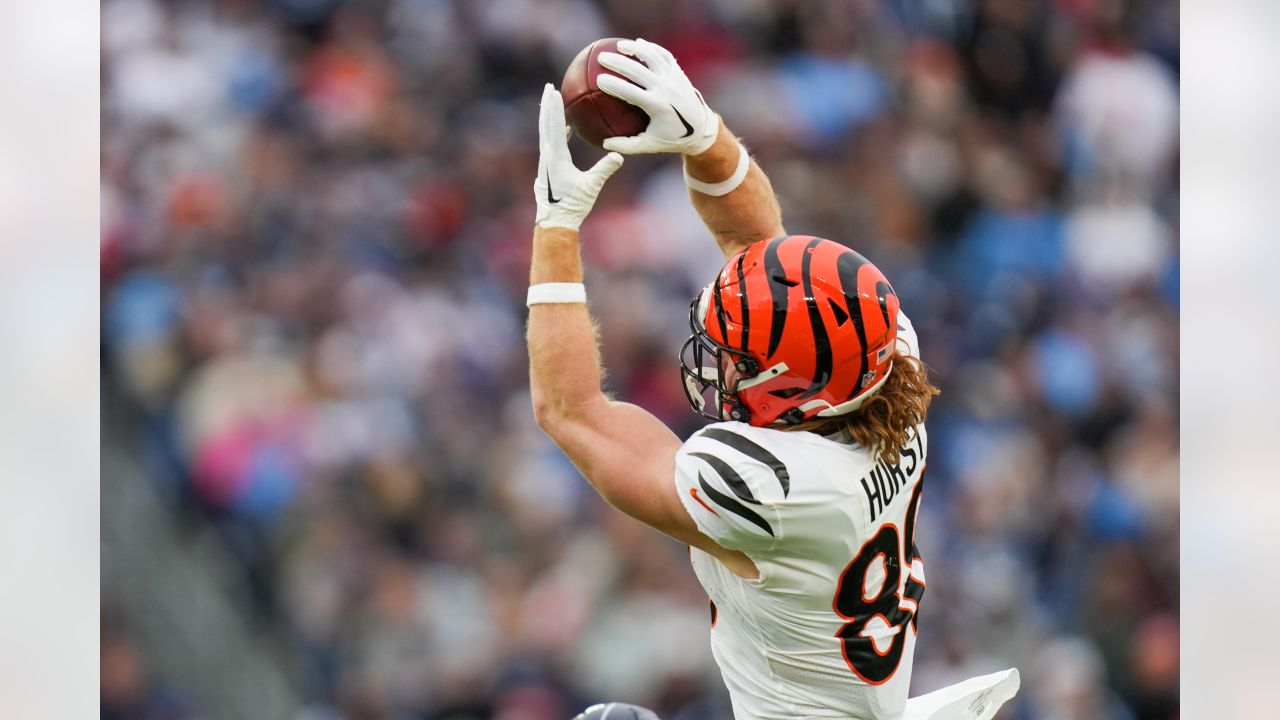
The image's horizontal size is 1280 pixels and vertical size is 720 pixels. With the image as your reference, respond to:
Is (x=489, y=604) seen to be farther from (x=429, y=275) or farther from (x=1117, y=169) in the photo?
(x=1117, y=169)

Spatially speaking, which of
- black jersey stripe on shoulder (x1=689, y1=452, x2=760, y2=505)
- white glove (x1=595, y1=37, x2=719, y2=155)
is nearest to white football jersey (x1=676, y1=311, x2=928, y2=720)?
black jersey stripe on shoulder (x1=689, y1=452, x2=760, y2=505)

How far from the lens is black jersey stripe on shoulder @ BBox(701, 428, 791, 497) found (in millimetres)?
1855

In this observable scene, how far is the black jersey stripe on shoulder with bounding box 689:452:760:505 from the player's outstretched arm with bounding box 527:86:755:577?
0.28 ft

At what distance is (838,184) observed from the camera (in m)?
4.35

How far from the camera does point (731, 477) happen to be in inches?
72.5

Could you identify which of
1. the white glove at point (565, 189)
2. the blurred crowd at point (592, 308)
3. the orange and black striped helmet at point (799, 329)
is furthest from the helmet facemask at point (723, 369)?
the blurred crowd at point (592, 308)

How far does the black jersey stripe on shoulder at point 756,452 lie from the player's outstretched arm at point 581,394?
10 cm

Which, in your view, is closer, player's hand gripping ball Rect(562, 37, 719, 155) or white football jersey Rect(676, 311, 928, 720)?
white football jersey Rect(676, 311, 928, 720)

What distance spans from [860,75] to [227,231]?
246 centimetres

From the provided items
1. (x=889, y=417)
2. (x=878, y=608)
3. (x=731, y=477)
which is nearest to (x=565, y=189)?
(x=731, y=477)

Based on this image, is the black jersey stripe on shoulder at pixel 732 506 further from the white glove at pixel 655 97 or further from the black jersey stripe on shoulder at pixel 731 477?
the white glove at pixel 655 97

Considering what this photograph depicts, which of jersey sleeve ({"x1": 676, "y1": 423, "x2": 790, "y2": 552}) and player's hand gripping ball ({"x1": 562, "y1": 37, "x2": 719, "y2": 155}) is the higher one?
player's hand gripping ball ({"x1": 562, "y1": 37, "x2": 719, "y2": 155})

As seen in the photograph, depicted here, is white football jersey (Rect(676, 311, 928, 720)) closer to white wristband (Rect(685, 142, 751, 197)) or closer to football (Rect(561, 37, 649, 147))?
white wristband (Rect(685, 142, 751, 197))

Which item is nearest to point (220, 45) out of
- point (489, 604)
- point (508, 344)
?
point (508, 344)
